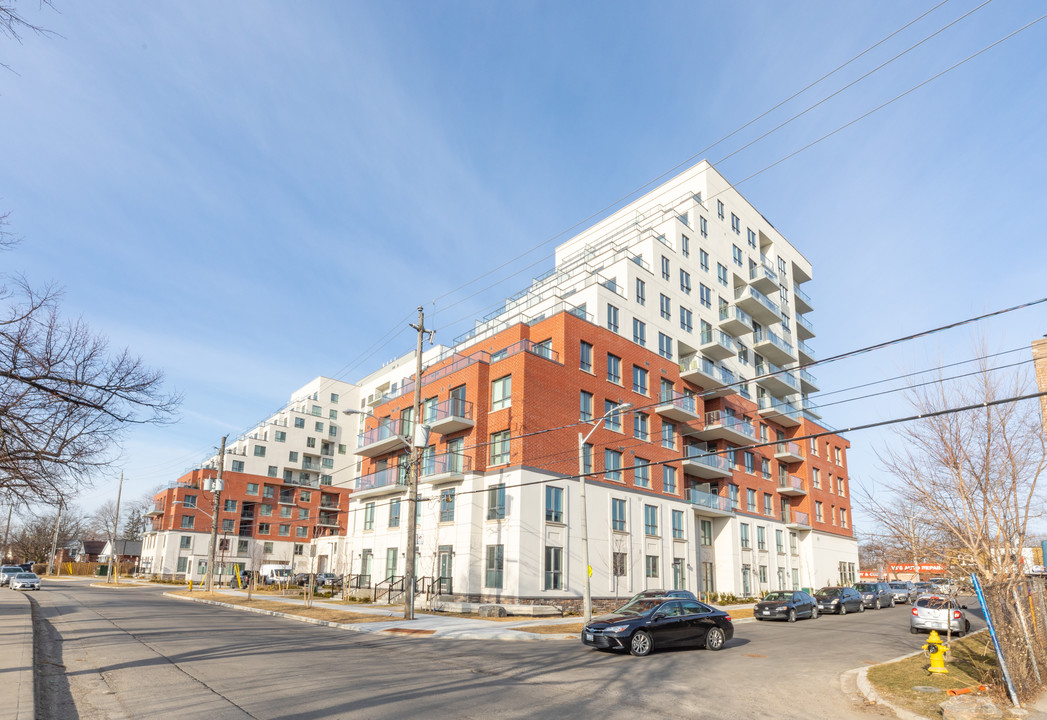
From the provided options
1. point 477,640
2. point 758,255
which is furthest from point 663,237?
point 477,640

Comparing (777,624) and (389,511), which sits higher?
(389,511)

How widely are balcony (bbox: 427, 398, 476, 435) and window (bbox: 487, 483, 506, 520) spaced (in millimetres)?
3936

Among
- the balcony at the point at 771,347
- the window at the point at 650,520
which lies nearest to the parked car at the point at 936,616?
the window at the point at 650,520

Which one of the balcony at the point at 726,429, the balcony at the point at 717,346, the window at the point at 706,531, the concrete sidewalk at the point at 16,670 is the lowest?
the concrete sidewalk at the point at 16,670

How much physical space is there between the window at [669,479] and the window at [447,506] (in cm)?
1333

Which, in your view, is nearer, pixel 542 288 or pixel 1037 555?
pixel 1037 555

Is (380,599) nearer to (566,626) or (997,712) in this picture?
(566,626)

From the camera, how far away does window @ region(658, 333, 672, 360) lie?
140ft

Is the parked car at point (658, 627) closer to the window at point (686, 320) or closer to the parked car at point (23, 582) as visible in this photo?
the window at point (686, 320)

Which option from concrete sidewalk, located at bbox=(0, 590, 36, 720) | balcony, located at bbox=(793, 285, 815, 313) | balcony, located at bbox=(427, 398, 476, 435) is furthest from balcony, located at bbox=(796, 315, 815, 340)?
concrete sidewalk, located at bbox=(0, 590, 36, 720)

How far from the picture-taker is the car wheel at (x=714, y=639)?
18094 mm

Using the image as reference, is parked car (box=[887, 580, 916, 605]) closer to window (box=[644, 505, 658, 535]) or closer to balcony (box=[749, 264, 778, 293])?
window (box=[644, 505, 658, 535])

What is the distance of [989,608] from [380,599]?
3241 centimetres

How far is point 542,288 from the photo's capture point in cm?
4581
